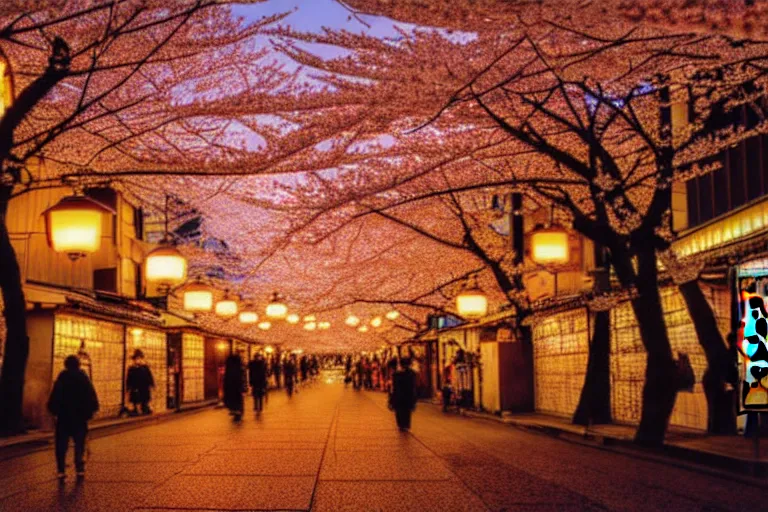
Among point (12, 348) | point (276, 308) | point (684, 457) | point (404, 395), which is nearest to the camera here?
point (684, 457)

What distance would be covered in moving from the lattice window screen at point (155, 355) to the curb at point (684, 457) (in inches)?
716

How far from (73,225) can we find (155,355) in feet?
88.1

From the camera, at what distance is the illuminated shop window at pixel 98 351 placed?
2623 centimetres

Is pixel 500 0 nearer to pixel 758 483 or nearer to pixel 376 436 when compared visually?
pixel 758 483

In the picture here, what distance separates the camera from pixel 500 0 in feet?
31.5

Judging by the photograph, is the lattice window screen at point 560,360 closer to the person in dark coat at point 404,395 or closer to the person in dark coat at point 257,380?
the person in dark coat at point 404,395

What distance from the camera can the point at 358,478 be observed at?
12.6m

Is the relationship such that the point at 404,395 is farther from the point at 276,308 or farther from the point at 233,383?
the point at 276,308

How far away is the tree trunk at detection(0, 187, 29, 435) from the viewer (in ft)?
60.7

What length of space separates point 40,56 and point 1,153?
2.95m

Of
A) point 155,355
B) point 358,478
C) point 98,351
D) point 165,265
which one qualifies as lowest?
point 358,478

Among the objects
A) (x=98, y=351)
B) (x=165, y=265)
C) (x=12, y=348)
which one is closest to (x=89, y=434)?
(x=12, y=348)

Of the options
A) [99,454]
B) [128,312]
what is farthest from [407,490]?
[128,312]

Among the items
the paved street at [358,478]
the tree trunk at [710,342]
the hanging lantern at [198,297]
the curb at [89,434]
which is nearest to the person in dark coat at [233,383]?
the curb at [89,434]
